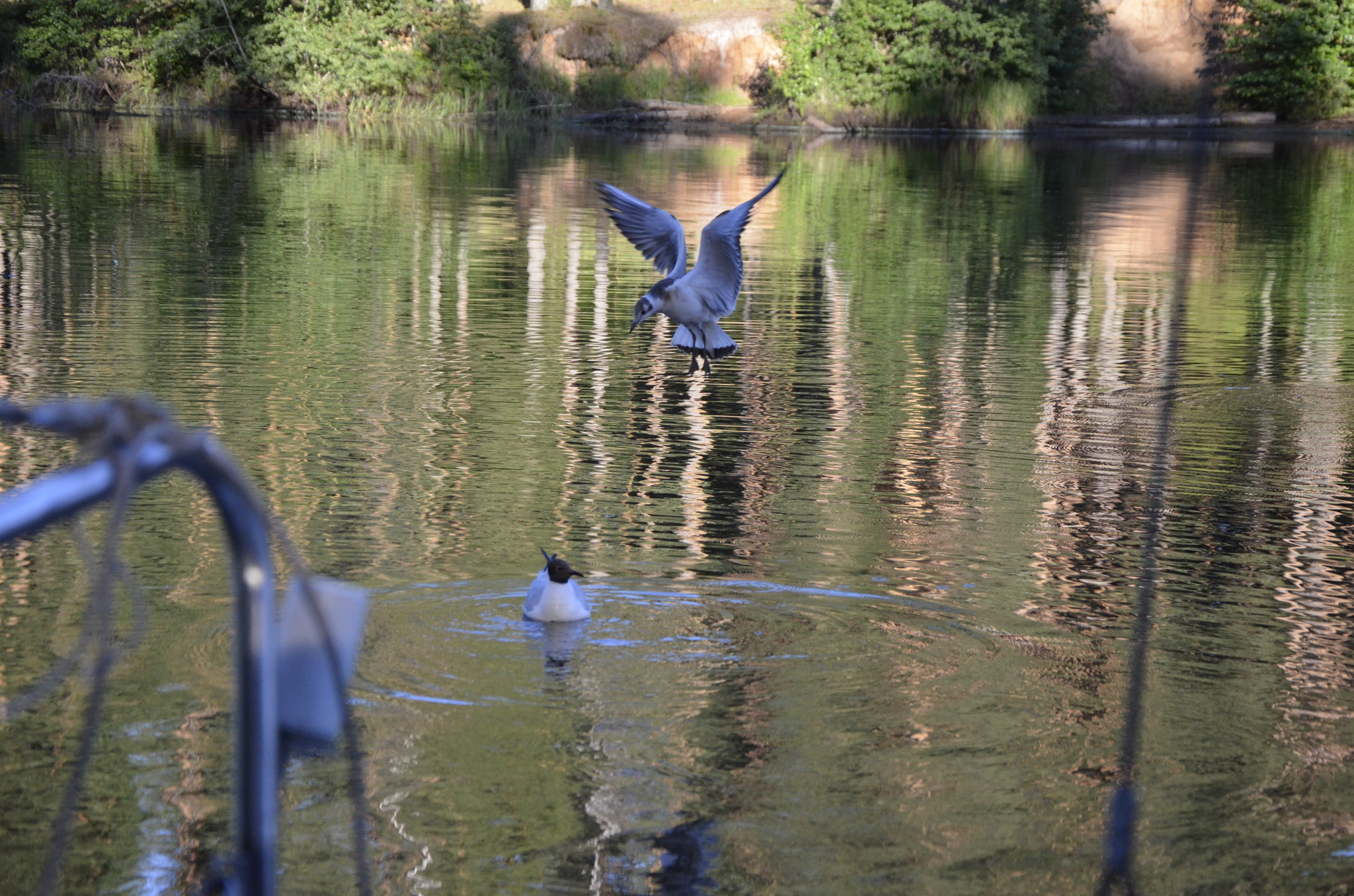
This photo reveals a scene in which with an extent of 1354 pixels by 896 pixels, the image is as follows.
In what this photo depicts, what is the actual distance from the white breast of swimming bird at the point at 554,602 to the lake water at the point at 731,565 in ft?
0.22

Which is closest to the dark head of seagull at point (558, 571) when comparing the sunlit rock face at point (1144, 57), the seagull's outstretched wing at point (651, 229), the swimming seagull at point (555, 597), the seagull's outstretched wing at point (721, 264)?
the swimming seagull at point (555, 597)

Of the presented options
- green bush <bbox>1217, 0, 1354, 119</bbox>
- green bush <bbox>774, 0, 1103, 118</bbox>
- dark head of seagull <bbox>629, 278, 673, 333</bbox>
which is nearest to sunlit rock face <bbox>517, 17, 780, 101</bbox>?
green bush <bbox>774, 0, 1103, 118</bbox>

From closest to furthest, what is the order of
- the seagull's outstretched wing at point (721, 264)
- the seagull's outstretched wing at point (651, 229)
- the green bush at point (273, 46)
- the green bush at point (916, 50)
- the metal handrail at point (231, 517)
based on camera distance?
the metal handrail at point (231, 517) < the seagull's outstretched wing at point (721, 264) < the seagull's outstretched wing at point (651, 229) < the green bush at point (273, 46) < the green bush at point (916, 50)

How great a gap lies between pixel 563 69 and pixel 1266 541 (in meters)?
34.5

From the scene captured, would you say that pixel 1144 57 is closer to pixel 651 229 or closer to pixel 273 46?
pixel 273 46

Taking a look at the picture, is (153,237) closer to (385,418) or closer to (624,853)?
(385,418)

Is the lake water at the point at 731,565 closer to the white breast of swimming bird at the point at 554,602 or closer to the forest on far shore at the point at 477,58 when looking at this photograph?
the white breast of swimming bird at the point at 554,602

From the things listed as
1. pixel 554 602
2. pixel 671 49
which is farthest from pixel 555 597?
pixel 671 49

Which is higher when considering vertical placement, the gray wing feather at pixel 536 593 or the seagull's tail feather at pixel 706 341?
the seagull's tail feather at pixel 706 341

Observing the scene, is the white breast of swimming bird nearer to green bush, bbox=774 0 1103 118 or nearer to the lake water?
the lake water

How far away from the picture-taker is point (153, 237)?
14867 mm

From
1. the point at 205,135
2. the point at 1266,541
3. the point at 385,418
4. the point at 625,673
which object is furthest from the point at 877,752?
Result: the point at 205,135

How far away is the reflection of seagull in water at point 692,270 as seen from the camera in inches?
277

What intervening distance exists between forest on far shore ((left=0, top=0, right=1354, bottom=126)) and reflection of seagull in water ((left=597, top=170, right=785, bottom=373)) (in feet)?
101
